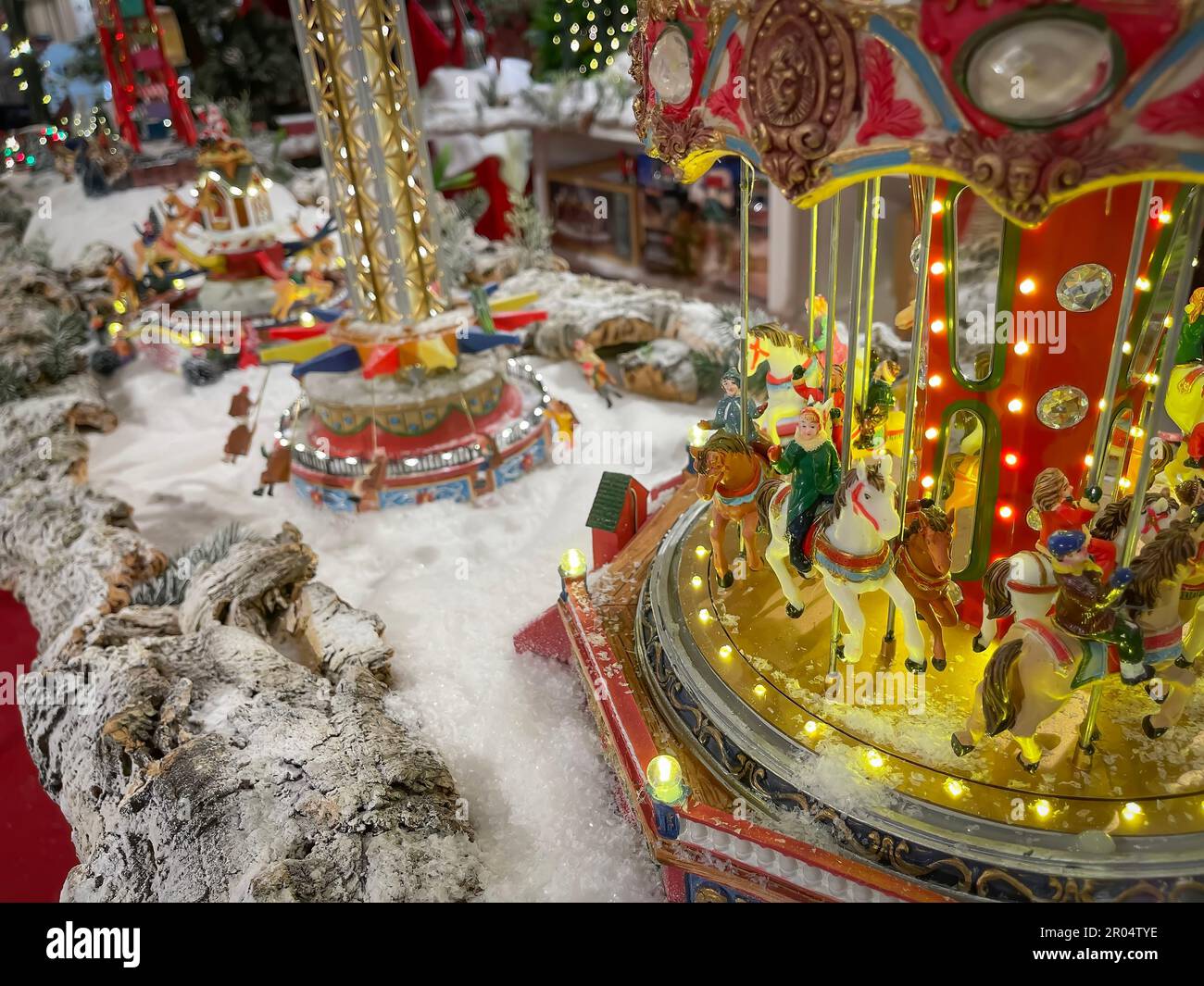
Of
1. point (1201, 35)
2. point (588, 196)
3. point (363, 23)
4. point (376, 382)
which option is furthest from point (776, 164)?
point (588, 196)

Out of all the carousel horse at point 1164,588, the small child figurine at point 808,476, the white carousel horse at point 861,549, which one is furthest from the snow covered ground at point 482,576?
the carousel horse at point 1164,588

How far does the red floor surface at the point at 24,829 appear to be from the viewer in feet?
15.2

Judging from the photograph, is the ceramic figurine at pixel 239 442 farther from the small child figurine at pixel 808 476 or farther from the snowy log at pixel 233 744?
the small child figurine at pixel 808 476

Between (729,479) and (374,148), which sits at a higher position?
(374,148)

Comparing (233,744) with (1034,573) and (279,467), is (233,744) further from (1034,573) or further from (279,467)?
(1034,573)

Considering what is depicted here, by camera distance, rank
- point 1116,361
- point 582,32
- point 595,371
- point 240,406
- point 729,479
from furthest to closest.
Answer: point 582,32, point 595,371, point 240,406, point 729,479, point 1116,361

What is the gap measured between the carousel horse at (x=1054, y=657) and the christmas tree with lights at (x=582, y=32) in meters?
12.0

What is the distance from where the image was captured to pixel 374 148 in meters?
6.79

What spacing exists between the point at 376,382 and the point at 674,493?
3.01 meters

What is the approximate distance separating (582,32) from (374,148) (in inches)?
317

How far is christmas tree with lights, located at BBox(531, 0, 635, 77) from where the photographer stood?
13094 millimetres

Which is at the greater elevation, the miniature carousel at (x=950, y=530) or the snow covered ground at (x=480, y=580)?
the miniature carousel at (x=950, y=530)

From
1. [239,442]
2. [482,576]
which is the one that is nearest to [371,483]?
[239,442]

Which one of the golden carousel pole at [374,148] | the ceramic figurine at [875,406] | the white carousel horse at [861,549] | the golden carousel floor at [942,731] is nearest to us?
the golden carousel floor at [942,731]
